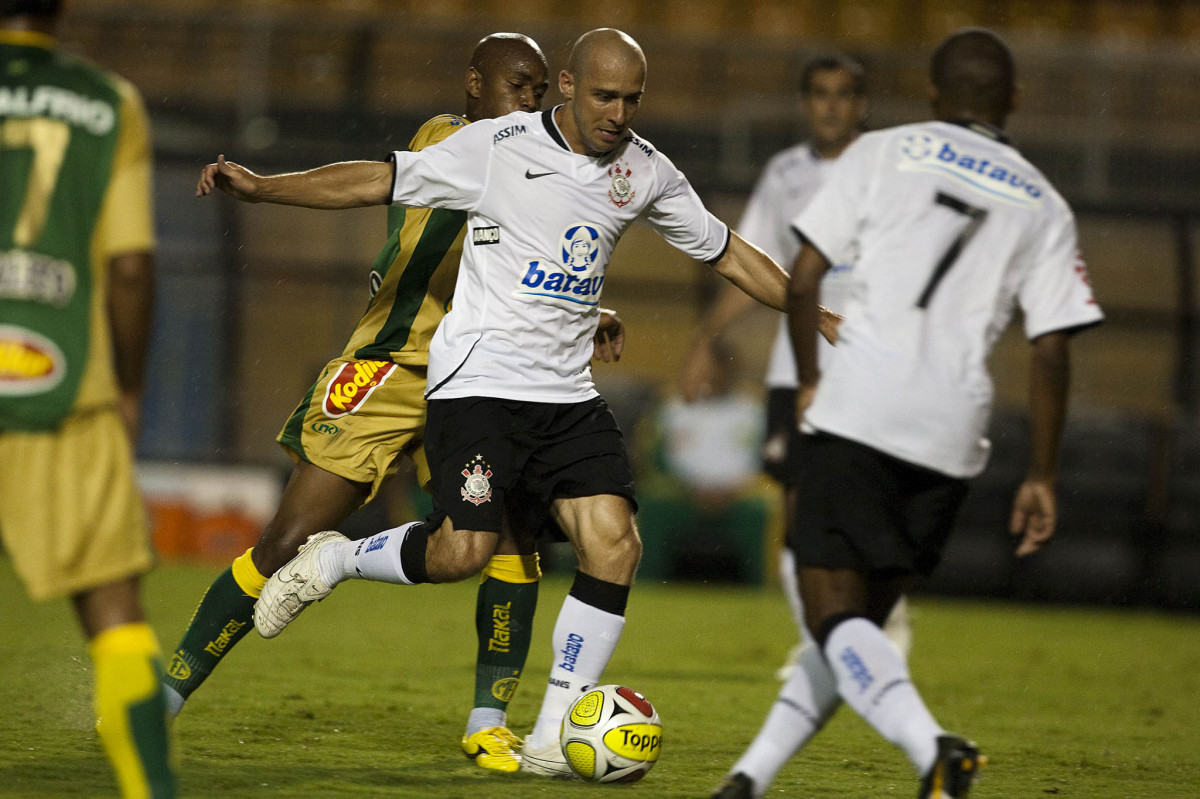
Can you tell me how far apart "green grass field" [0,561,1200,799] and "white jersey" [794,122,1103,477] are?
1.35 m

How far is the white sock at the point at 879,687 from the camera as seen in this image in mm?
3486

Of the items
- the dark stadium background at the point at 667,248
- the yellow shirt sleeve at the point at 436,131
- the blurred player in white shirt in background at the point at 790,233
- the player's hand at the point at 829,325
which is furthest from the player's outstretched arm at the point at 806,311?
the dark stadium background at the point at 667,248

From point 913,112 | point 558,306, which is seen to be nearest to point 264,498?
point 913,112

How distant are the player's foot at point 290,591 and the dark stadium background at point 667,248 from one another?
7.58m

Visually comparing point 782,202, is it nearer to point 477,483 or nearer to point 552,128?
point 552,128

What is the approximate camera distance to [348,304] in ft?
43.2

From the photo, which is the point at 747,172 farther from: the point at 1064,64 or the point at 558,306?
the point at 558,306

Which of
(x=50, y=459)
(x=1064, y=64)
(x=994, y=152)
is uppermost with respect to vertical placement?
(x=1064, y=64)

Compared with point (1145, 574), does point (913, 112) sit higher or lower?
higher

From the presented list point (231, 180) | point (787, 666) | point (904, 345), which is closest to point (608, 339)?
point (231, 180)

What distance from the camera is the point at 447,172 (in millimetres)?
4465

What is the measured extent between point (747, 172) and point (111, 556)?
10930 millimetres

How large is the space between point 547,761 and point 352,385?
4.54 ft

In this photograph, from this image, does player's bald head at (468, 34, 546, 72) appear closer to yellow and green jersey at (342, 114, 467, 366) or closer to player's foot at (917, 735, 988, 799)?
yellow and green jersey at (342, 114, 467, 366)
